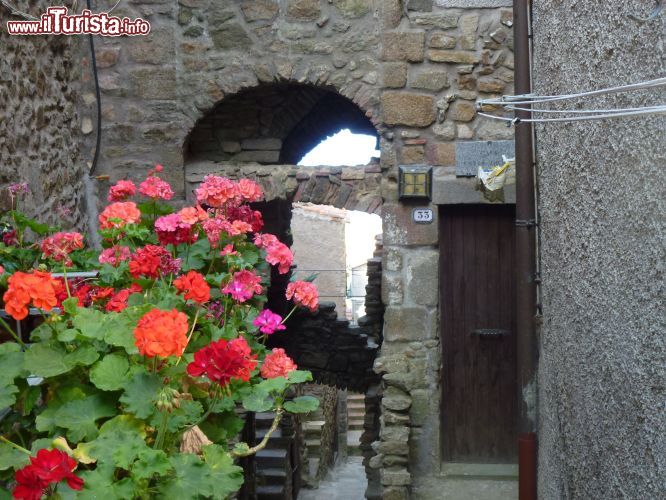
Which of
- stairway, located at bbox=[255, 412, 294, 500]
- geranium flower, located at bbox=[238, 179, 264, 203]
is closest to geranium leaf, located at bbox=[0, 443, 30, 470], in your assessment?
geranium flower, located at bbox=[238, 179, 264, 203]

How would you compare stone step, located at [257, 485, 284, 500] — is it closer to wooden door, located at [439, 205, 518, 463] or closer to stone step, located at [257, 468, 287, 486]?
stone step, located at [257, 468, 287, 486]

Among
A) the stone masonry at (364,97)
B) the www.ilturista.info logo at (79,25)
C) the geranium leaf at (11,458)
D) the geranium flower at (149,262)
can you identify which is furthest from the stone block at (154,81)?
the geranium leaf at (11,458)

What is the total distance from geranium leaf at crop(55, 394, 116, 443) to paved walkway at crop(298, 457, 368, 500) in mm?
10436

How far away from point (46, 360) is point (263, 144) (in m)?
4.85

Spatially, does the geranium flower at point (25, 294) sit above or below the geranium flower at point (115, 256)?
below

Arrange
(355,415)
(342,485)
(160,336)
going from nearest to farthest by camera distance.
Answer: (160,336)
(342,485)
(355,415)

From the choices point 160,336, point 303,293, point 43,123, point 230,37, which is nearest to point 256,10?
point 230,37

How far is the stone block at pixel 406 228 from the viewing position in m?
6.32

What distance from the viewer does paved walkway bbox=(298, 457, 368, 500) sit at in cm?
1287

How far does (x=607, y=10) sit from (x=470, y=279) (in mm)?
4275

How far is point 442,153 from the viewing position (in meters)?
6.29

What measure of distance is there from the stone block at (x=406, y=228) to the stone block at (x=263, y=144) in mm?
1206

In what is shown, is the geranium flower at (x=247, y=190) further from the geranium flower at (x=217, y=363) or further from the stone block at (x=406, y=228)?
the stone block at (x=406, y=228)

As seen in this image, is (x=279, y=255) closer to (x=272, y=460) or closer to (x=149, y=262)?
(x=149, y=262)
